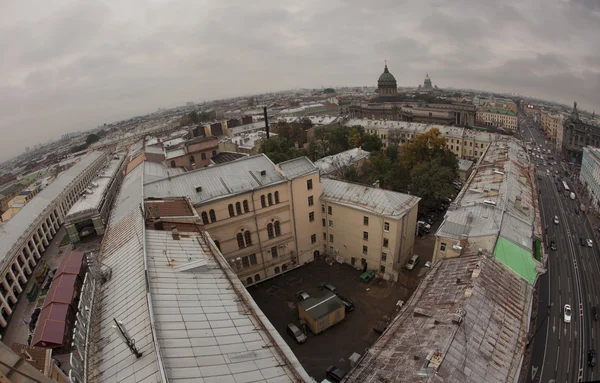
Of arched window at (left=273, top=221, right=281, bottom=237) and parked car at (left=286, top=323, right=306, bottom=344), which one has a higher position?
arched window at (left=273, top=221, right=281, bottom=237)

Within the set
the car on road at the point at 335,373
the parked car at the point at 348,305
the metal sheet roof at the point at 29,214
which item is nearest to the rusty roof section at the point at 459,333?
the car on road at the point at 335,373

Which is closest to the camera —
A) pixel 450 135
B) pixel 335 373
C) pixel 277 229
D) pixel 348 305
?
pixel 335 373

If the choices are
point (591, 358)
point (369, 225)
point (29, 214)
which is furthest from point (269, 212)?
point (29, 214)

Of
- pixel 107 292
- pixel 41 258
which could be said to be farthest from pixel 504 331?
pixel 41 258

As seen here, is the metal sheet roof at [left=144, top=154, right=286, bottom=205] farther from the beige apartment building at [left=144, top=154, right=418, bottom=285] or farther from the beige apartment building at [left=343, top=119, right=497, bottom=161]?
the beige apartment building at [left=343, top=119, right=497, bottom=161]

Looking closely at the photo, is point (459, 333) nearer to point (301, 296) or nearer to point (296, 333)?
point (296, 333)

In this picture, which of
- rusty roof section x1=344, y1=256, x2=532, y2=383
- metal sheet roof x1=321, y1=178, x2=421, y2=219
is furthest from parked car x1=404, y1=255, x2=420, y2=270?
rusty roof section x1=344, y1=256, x2=532, y2=383
